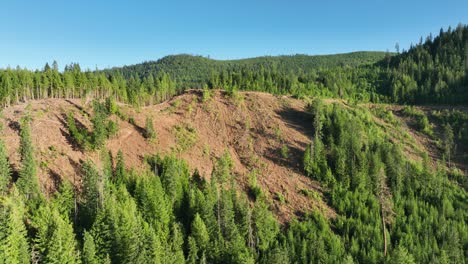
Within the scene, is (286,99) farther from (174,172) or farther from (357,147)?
(174,172)

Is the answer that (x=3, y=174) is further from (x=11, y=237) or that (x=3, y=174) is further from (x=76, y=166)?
(x=11, y=237)

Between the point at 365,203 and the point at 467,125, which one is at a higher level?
the point at 467,125

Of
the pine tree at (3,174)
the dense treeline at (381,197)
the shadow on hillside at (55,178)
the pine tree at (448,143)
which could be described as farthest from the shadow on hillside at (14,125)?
the pine tree at (448,143)

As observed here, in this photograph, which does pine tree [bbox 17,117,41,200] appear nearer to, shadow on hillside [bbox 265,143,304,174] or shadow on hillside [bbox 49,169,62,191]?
shadow on hillside [bbox 49,169,62,191]

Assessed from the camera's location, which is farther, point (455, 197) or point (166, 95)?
point (166, 95)

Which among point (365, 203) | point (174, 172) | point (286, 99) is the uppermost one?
point (286, 99)

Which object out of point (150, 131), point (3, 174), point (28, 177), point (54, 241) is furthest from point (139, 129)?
point (54, 241)

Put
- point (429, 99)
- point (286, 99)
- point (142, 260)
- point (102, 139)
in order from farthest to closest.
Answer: point (429, 99) → point (286, 99) → point (102, 139) → point (142, 260)

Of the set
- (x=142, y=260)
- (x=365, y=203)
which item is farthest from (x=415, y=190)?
(x=142, y=260)
